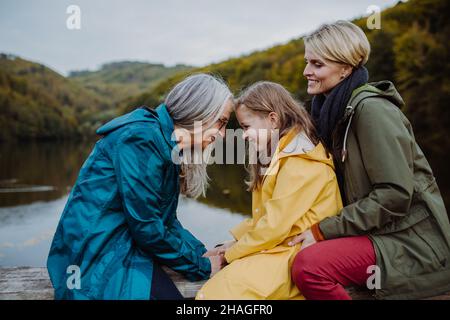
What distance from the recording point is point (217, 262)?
111 inches

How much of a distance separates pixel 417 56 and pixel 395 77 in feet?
8.40

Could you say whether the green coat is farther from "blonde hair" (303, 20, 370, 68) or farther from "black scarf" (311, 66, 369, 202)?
"blonde hair" (303, 20, 370, 68)

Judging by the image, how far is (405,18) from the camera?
4825 centimetres

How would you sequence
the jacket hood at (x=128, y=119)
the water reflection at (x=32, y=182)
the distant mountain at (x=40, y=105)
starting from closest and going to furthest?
the jacket hood at (x=128, y=119), the water reflection at (x=32, y=182), the distant mountain at (x=40, y=105)

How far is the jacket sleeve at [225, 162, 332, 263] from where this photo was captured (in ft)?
8.02

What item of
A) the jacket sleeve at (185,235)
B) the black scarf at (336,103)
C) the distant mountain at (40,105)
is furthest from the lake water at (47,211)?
the distant mountain at (40,105)

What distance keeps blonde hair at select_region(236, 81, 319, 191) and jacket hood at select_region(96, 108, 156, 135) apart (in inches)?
28.8

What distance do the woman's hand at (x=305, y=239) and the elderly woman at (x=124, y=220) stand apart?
64 centimetres

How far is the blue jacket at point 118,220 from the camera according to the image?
228 cm

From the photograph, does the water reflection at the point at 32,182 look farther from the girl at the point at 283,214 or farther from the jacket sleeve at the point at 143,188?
the girl at the point at 283,214

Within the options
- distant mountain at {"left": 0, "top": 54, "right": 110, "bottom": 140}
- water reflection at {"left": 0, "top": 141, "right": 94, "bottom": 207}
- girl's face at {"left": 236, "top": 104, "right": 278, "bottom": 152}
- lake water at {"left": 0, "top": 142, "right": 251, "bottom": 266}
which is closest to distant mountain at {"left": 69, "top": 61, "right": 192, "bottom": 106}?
distant mountain at {"left": 0, "top": 54, "right": 110, "bottom": 140}
